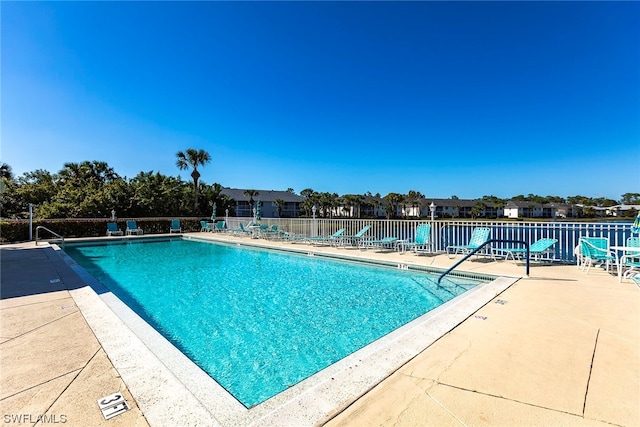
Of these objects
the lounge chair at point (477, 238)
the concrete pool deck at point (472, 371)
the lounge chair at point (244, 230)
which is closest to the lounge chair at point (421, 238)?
the lounge chair at point (477, 238)

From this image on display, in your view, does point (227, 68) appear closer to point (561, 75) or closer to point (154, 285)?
point (154, 285)

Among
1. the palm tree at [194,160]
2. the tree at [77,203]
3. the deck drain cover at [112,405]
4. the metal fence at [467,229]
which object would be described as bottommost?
the deck drain cover at [112,405]

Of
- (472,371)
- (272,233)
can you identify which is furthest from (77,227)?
(472,371)

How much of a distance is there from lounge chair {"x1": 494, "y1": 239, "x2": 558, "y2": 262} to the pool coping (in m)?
4.90

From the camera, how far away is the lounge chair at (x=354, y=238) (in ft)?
36.0

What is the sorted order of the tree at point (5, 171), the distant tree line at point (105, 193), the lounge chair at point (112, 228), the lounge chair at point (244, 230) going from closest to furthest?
the lounge chair at point (244, 230)
the lounge chair at point (112, 228)
the distant tree line at point (105, 193)
the tree at point (5, 171)

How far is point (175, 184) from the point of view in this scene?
29391 mm

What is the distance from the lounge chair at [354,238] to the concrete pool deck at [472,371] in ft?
22.1

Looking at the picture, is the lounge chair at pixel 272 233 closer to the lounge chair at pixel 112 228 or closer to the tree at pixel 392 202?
the lounge chair at pixel 112 228

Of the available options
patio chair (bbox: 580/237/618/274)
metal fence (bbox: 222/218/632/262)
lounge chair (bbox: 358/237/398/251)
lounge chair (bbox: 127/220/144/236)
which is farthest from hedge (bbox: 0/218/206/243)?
patio chair (bbox: 580/237/618/274)

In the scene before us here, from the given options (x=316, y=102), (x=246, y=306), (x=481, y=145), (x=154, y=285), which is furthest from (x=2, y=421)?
(x=481, y=145)

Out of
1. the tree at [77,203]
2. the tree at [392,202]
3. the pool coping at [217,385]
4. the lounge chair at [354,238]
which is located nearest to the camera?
the pool coping at [217,385]

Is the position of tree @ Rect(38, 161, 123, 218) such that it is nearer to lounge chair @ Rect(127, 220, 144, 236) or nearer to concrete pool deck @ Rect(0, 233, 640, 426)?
lounge chair @ Rect(127, 220, 144, 236)

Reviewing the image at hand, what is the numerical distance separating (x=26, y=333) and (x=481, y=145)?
3568 centimetres
